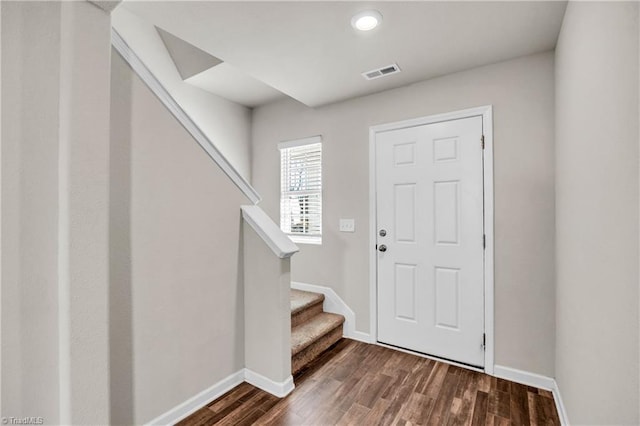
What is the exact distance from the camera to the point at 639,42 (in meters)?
A: 0.83

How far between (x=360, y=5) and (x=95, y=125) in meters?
1.46

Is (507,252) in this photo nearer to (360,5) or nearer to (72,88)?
(360,5)

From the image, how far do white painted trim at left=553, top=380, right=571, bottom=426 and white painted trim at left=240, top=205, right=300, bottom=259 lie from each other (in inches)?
72.1

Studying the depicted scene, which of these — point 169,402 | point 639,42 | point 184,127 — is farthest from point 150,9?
point 169,402

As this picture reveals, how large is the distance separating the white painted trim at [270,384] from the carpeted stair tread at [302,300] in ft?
2.05

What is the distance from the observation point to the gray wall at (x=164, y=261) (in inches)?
60.2

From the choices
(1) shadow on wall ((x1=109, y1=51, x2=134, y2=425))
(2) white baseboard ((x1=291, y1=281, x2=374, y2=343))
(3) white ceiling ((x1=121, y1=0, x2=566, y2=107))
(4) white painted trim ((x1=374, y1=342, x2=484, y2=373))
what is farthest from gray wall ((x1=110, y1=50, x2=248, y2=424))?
(4) white painted trim ((x1=374, y1=342, x2=484, y2=373))

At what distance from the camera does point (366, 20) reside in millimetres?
1796

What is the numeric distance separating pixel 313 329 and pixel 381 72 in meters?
2.29

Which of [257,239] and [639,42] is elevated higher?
[639,42]

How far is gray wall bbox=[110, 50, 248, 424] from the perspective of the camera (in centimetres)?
153

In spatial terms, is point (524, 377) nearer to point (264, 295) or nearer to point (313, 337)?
point (313, 337)

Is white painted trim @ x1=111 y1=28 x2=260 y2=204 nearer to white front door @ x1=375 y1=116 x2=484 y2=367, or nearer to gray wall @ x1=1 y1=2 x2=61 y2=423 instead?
gray wall @ x1=1 y1=2 x2=61 y2=423

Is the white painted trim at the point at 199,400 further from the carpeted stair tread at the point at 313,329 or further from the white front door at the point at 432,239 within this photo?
the white front door at the point at 432,239
